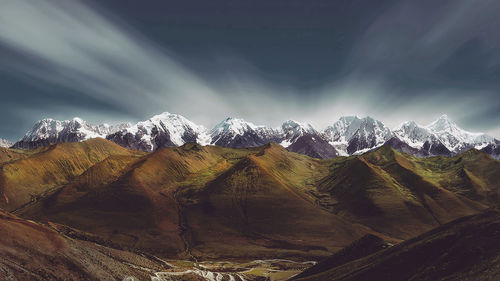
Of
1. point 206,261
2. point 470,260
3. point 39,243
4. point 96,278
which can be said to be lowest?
point 206,261

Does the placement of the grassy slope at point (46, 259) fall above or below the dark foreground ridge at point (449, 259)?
below

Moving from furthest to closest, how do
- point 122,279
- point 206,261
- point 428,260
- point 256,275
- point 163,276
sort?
point 206,261
point 256,275
point 163,276
point 122,279
point 428,260

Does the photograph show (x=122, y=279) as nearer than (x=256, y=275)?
Yes

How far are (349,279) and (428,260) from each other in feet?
53.9

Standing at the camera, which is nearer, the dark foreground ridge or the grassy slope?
the dark foreground ridge

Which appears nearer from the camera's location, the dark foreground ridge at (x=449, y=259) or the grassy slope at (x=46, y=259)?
the dark foreground ridge at (x=449, y=259)

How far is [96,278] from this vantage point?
3150 inches

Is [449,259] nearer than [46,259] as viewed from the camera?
Yes

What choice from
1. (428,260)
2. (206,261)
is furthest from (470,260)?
(206,261)

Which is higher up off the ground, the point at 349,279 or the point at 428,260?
the point at 428,260

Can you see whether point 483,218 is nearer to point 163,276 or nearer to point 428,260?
point 428,260

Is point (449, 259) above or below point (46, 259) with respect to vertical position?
above

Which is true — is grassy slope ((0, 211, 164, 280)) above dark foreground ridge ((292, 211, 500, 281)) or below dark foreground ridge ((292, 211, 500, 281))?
below

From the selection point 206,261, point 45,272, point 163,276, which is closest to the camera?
point 45,272
